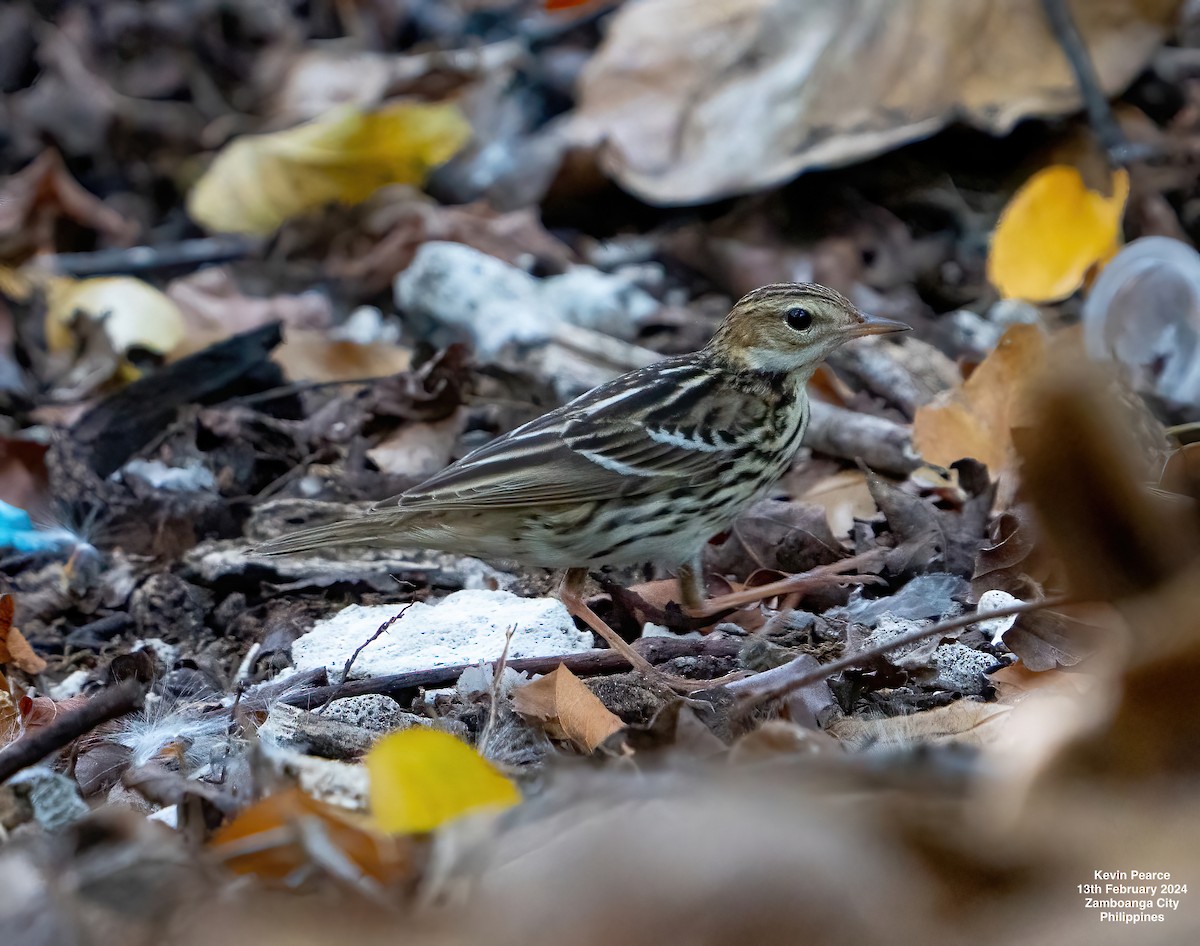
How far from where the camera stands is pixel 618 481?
14.0 feet

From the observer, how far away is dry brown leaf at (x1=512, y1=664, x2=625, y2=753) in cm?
314

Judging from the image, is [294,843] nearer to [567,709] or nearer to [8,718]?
[567,709]

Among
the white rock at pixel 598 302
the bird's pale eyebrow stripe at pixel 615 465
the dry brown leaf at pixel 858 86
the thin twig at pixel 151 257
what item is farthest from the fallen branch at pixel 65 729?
the thin twig at pixel 151 257

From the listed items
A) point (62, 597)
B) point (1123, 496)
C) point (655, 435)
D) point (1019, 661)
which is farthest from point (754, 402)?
point (1123, 496)

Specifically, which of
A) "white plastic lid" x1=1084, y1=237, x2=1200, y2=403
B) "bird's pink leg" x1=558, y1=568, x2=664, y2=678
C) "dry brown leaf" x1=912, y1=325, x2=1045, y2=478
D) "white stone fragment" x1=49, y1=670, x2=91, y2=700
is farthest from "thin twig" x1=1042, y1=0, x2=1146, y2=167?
"white stone fragment" x1=49, y1=670, x2=91, y2=700

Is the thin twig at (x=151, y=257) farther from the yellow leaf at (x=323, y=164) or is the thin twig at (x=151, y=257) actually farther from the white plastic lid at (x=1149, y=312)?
the white plastic lid at (x=1149, y=312)

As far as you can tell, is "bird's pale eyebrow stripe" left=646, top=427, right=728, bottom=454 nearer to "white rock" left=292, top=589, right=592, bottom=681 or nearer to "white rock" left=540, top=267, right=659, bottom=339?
"white rock" left=292, top=589, right=592, bottom=681

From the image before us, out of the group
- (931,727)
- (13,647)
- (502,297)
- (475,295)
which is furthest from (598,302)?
(931,727)

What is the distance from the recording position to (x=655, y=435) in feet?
14.3

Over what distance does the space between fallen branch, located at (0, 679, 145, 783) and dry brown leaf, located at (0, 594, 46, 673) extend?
1.40 m

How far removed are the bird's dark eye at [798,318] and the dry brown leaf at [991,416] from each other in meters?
0.46

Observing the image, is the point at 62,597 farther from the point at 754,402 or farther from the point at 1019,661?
the point at 1019,661

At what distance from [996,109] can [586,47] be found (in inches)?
112

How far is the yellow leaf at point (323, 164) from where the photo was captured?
771cm
